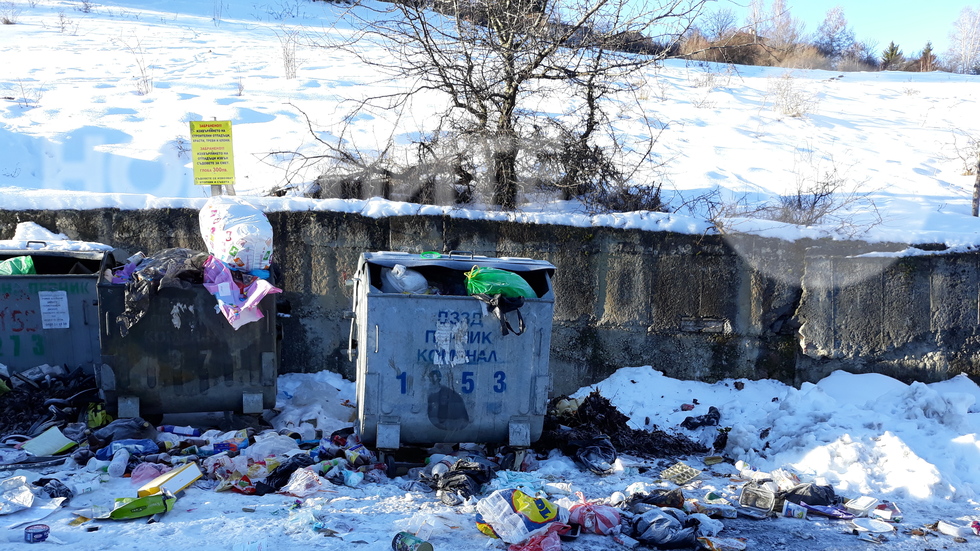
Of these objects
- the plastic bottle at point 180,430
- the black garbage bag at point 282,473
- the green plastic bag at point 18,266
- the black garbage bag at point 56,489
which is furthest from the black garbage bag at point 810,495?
the green plastic bag at point 18,266

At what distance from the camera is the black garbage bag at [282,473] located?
3980 mm

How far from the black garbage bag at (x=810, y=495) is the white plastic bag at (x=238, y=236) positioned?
3.95 metres

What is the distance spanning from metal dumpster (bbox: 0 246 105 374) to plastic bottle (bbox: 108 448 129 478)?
1418 mm

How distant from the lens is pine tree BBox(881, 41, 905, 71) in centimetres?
2094

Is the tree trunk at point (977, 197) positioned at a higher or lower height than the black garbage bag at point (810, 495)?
higher

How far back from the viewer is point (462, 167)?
22.7 feet

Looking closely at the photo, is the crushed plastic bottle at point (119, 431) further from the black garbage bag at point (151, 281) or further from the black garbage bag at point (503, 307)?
the black garbage bag at point (503, 307)

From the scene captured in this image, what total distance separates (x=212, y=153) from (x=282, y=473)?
10.4 ft

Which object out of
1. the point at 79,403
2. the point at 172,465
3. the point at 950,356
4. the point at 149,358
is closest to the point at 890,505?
the point at 950,356

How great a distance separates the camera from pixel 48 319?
5250mm

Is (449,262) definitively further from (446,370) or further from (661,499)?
(661,499)

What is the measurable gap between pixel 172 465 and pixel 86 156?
569 cm

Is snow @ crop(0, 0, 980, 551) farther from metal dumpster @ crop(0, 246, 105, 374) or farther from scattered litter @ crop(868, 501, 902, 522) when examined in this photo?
metal dumpster @ crop(0, 246, 105, 374)

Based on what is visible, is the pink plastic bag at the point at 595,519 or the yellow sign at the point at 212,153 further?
the yellow sign at the point at 212,153
